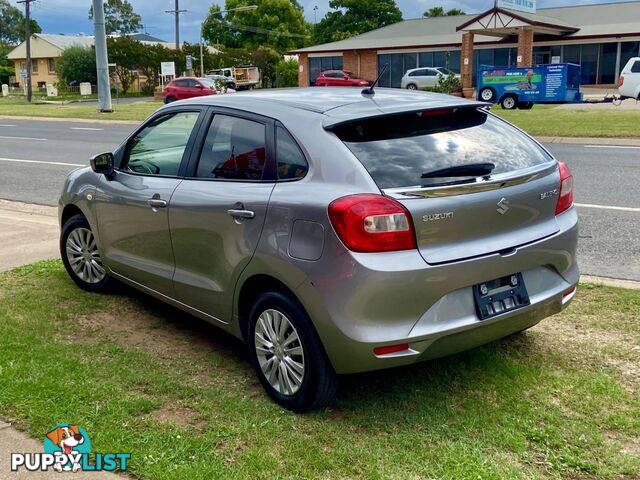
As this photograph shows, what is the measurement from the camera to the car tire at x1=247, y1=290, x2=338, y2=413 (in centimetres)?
344

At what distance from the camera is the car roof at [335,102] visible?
371cm

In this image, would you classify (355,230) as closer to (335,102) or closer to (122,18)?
(335,102)

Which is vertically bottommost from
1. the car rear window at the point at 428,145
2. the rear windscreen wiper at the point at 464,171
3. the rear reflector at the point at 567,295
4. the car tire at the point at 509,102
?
the rear reflector at the point at 567,295

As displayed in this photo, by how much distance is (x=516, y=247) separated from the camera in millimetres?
3549

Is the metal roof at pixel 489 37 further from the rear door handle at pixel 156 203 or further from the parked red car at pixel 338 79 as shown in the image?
the rear door handle at pixel 156 203

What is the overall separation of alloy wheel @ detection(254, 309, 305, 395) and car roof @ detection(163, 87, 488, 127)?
1.08 m

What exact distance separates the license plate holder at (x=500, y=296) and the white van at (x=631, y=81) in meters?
27.8

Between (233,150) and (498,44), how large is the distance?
44.7 m

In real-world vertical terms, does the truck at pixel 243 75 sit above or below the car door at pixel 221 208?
above

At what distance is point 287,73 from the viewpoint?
61625 mm

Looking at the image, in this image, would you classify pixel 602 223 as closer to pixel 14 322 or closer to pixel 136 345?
pixel 136 345

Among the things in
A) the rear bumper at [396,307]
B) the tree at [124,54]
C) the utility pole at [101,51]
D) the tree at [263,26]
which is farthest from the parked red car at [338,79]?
the rear bumper at [396,307]

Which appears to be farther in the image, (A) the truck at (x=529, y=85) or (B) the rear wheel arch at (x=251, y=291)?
(A) the truck at (x=529, y=85)

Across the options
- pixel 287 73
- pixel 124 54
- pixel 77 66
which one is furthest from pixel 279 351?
pixel 77 66
